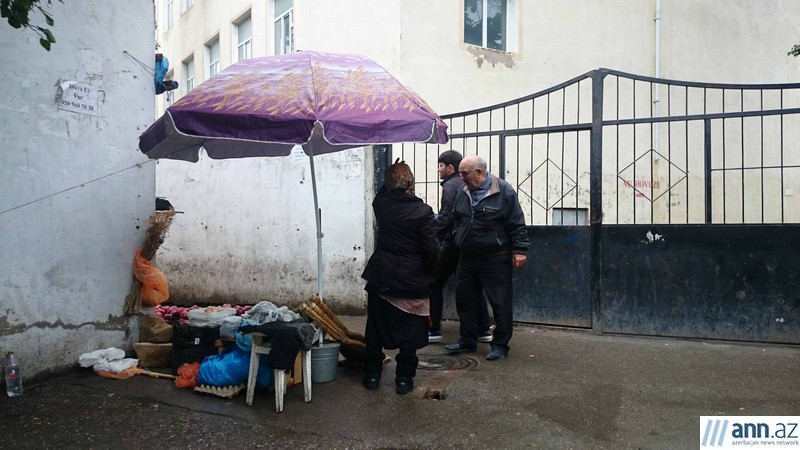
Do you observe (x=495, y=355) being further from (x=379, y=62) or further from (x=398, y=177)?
(x=379, y=62)

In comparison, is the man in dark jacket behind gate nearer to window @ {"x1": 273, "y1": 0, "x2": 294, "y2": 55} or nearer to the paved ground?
the paved ground

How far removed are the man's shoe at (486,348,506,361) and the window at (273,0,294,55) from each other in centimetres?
794

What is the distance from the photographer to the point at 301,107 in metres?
3.71

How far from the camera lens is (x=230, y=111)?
12.0ft

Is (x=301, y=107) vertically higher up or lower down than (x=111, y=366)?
higher up

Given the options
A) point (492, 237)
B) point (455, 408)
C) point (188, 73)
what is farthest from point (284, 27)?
point (455, 408)

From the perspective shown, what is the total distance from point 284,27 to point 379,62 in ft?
11.2

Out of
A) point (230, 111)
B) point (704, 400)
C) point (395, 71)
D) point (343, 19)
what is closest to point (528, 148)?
point (395, 71)

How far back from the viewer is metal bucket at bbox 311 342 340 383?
4.57m

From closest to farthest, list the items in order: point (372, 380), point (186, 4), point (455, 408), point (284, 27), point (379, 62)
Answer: point (455, 408) → point (372, 380) → point (379, 62) → point (284, 27) → point (186, 4)

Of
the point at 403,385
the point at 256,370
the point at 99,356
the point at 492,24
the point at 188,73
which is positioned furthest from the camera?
the point at 188,73

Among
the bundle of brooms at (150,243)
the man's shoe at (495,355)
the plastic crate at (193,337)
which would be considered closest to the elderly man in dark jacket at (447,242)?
the man's shoe at (495,355)

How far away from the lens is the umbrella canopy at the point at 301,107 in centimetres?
364

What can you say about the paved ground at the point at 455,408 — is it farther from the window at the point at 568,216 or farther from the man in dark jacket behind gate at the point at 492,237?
the window at the point at 568,216
